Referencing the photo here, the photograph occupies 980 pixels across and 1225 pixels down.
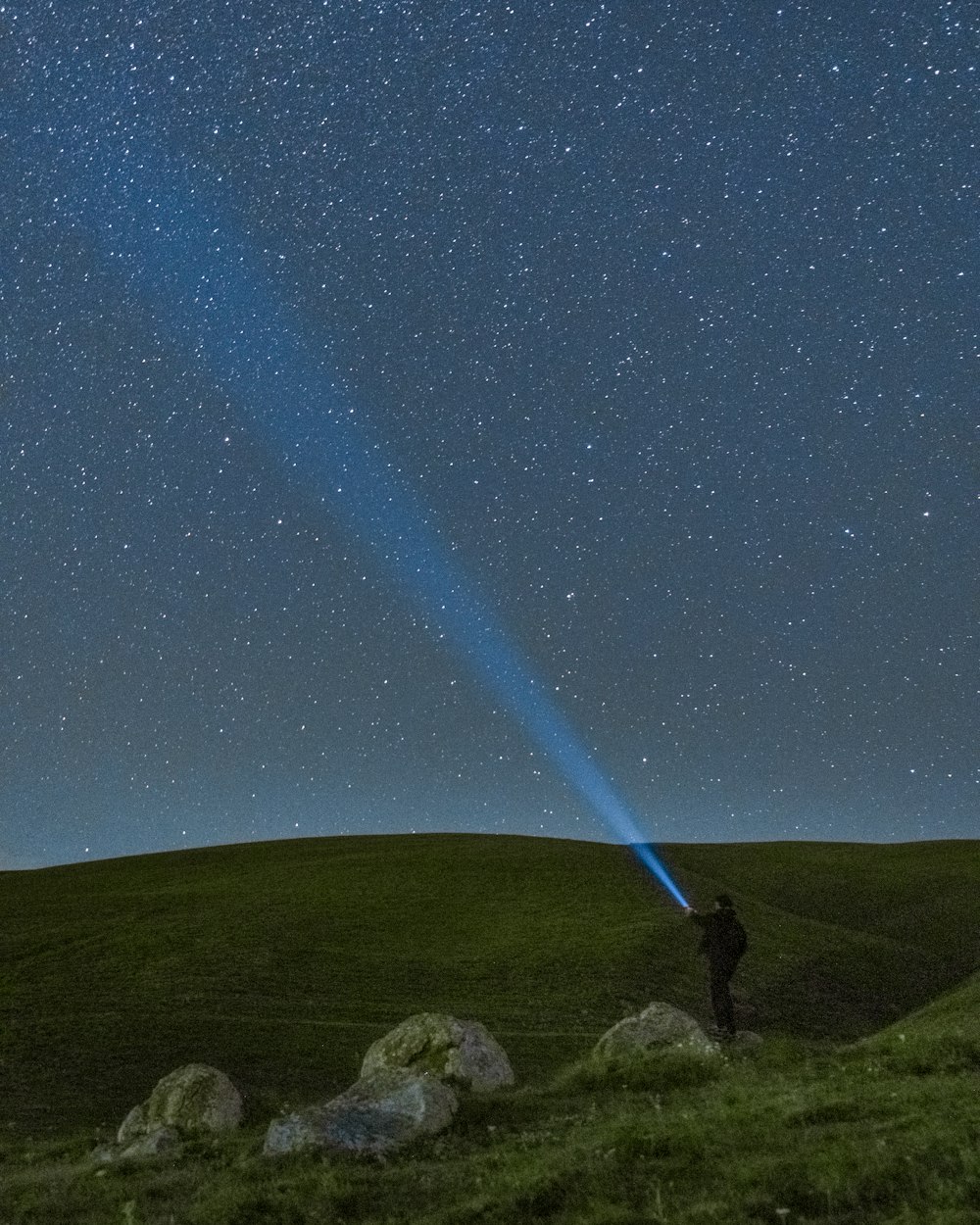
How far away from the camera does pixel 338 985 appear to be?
125 feet

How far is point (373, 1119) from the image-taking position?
15.0 metres

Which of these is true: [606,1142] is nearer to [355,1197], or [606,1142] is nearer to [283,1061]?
[355,1197]

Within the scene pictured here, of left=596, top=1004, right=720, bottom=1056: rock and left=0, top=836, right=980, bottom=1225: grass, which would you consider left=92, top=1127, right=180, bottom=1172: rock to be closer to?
left=0, top=836, right=980, bottom=1225: grass

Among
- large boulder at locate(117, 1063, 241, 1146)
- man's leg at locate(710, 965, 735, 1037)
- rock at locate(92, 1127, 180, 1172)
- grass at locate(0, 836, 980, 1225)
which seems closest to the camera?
grass at locate(0, 836, 980, 1225)

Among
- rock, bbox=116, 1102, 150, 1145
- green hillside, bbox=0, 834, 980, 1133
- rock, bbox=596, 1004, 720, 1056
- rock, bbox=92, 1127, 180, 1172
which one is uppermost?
green hillside, bbox=0, 834, 980, 1133

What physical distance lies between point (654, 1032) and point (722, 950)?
239 centimetres

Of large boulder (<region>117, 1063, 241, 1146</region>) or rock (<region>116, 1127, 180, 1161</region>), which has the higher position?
large boulder (<region>117, 1063, 241, 1146</region>)

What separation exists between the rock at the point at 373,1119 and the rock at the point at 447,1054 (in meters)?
6.10

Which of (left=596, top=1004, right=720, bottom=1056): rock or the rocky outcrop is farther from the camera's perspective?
(left=596, top=1004, right=720, bottom=1056): rock

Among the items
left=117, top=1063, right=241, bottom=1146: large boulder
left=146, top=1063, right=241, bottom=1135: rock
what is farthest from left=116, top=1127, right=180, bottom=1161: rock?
left=146, top=1063, right=241, bottom=1135: rock

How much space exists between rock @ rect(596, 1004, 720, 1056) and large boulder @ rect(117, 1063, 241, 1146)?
319 inches

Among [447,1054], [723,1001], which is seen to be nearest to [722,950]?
[723,1001]

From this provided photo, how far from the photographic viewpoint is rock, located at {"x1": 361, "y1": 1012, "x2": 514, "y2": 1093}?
74.1 feet

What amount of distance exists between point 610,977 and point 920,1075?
2379 cm
